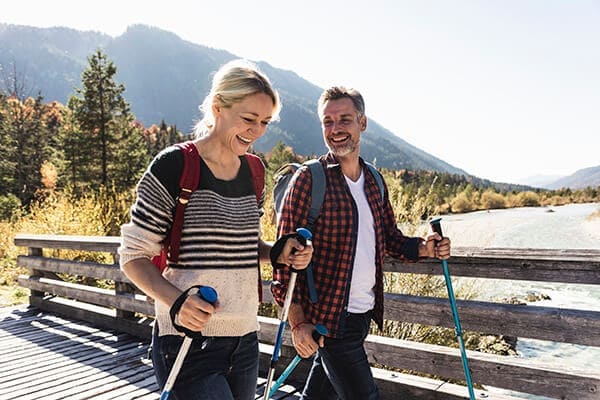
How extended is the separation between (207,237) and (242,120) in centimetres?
44

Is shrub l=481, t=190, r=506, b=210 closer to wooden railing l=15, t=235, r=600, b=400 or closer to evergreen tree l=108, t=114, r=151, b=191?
evergreen tree l=108, t=114, r=151, b=191

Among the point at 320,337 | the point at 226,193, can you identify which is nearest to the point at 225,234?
the point at 226,193

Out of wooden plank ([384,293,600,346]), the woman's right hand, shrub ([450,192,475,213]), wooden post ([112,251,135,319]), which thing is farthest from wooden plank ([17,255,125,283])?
shrub ([450,192,475,213])

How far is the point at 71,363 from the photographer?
4.50 meters

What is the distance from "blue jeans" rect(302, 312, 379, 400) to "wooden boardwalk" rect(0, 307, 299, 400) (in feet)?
5.26

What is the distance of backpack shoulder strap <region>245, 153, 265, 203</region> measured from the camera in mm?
1918

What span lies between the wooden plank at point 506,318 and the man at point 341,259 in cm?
90

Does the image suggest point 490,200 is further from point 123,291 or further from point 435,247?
point 435,247

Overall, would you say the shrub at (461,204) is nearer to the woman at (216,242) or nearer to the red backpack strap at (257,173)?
the red backpack strap at (257,173)

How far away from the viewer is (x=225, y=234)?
1678mm

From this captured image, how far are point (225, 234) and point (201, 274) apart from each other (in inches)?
6.4

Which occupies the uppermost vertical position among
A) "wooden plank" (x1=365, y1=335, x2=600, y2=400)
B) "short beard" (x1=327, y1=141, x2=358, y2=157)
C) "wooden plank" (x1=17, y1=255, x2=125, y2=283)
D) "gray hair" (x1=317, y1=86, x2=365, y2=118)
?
"gray hair" (x1=317, y1=86, x2=365, y2=118)

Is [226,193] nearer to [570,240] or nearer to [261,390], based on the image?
[261,390]

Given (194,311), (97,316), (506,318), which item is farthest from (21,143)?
(194,311)
